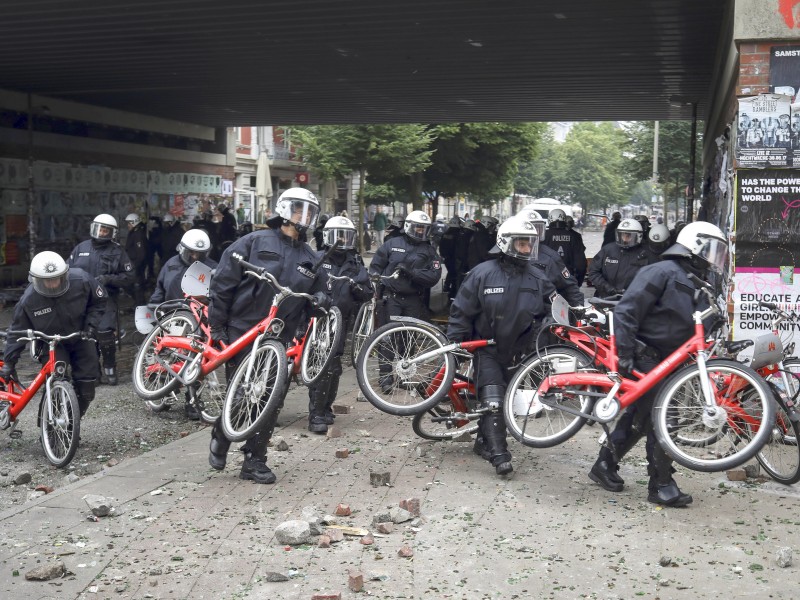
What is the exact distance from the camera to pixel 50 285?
810 cm

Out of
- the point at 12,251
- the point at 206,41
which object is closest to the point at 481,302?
the point at 206,41

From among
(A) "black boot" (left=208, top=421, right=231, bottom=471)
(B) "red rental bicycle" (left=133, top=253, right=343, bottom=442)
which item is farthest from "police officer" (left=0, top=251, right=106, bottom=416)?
(A) "black boot" (left=208, top=421, right=231, bottom=471)

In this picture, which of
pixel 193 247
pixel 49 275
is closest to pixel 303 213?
pixel 49 275

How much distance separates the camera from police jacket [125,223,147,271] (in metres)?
17.0

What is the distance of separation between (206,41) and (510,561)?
1089 cm

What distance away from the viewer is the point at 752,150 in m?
8.27

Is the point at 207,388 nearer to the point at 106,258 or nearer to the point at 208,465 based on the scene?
the point at 208,465

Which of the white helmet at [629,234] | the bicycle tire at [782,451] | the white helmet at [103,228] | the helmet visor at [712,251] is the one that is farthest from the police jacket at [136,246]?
the helmet visor at [712,251]

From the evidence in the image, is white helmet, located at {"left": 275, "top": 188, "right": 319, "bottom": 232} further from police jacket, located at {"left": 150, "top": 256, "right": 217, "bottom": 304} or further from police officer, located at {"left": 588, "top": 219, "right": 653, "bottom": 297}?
police officer, located at {"left": 588, "top": 219, "right": 653, "bottom": 297}

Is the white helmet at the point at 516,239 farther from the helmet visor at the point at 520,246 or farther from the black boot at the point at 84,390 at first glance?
the black boot at the point at 84,390

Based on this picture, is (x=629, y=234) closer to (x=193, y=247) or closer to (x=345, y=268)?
(x=345, y=268)

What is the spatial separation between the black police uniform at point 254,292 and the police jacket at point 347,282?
242 centimetres

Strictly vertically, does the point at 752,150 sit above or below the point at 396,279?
above

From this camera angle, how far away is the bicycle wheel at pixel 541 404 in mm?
6703
